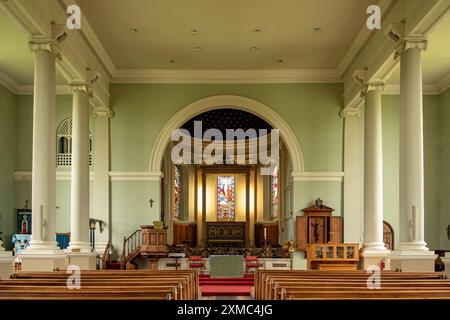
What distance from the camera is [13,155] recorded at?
1597 centimetres

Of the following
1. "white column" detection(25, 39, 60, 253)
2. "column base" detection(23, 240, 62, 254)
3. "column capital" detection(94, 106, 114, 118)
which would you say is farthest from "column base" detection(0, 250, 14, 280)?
"column capital" detection(94, 106, 114, 118)

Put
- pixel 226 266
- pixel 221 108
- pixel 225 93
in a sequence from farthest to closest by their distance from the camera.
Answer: pixel 221 108
pixel 225 93
pixel 226 266

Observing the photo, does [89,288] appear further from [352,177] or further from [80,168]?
[352,177]

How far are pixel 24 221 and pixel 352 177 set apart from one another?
346 inches

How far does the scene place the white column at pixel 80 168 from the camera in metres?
12.6

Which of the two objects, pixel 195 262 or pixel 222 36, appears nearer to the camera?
pixel 222 36

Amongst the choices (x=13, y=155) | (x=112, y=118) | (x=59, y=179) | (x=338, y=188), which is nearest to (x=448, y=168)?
(x=338, y=188)

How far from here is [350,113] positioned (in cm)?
1542

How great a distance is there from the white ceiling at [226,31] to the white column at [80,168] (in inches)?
59.3

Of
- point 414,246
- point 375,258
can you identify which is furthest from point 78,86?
point 414,246

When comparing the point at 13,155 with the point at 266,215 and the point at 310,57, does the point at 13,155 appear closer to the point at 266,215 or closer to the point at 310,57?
the point at 310,57

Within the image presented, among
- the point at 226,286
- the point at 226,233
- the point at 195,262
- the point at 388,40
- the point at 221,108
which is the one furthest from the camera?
the point at 226,233

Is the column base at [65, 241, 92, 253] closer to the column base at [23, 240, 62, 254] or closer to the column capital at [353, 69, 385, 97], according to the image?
the column base at [23, 240, 62, 254]
